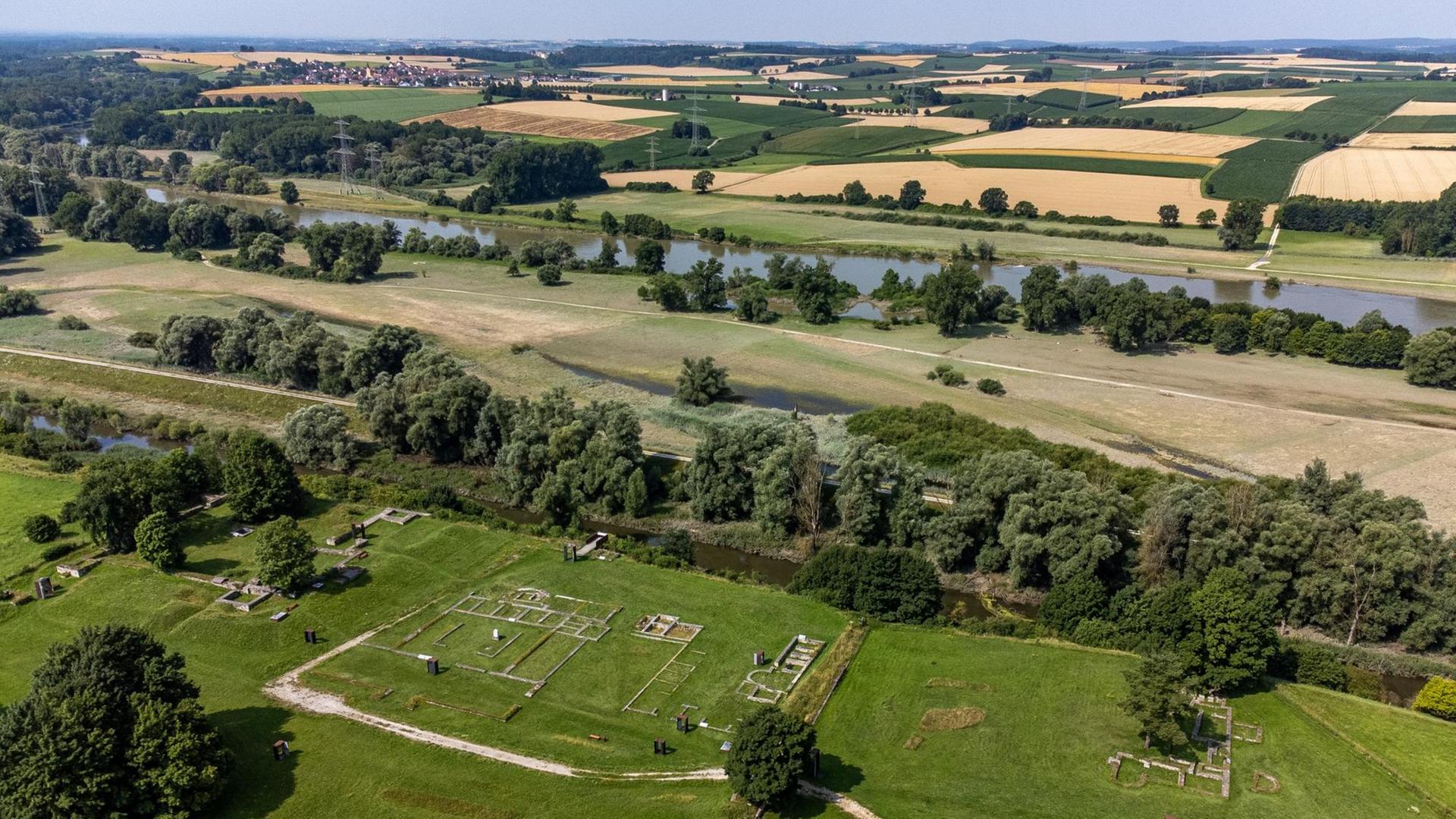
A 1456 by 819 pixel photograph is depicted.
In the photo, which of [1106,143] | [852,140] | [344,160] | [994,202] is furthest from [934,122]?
[344,160]

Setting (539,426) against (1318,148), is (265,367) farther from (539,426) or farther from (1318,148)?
(1318,148)

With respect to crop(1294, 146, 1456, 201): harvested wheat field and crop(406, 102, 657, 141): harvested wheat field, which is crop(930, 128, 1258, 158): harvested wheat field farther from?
crop(406, 102, 657, 141): harvested wheat field

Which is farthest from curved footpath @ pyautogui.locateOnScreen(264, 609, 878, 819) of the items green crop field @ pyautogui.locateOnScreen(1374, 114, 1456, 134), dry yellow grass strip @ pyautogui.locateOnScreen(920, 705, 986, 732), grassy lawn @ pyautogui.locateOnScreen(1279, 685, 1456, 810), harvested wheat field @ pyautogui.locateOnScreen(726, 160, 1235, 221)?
green crop field @ pyautogui.locateOnScreen(1374, 114, 1456, 134)

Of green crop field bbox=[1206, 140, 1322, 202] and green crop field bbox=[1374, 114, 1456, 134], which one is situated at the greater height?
green crop field bbox=[1374, 114, 1456, 134]

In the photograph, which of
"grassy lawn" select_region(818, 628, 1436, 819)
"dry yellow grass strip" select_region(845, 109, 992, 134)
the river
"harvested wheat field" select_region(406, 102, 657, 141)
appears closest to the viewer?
"grassy lawn" select_region(818, 628, 1436, 819)

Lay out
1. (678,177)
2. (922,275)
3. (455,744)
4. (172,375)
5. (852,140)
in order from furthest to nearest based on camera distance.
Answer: (852,140) < (678,177) < (922,275) < (172,375) < (455,744)

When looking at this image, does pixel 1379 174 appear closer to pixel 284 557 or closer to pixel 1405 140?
pixel 1405 140

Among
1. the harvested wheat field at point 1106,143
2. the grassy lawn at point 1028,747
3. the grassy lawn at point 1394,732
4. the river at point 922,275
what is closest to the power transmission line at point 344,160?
the river at point 922,275
